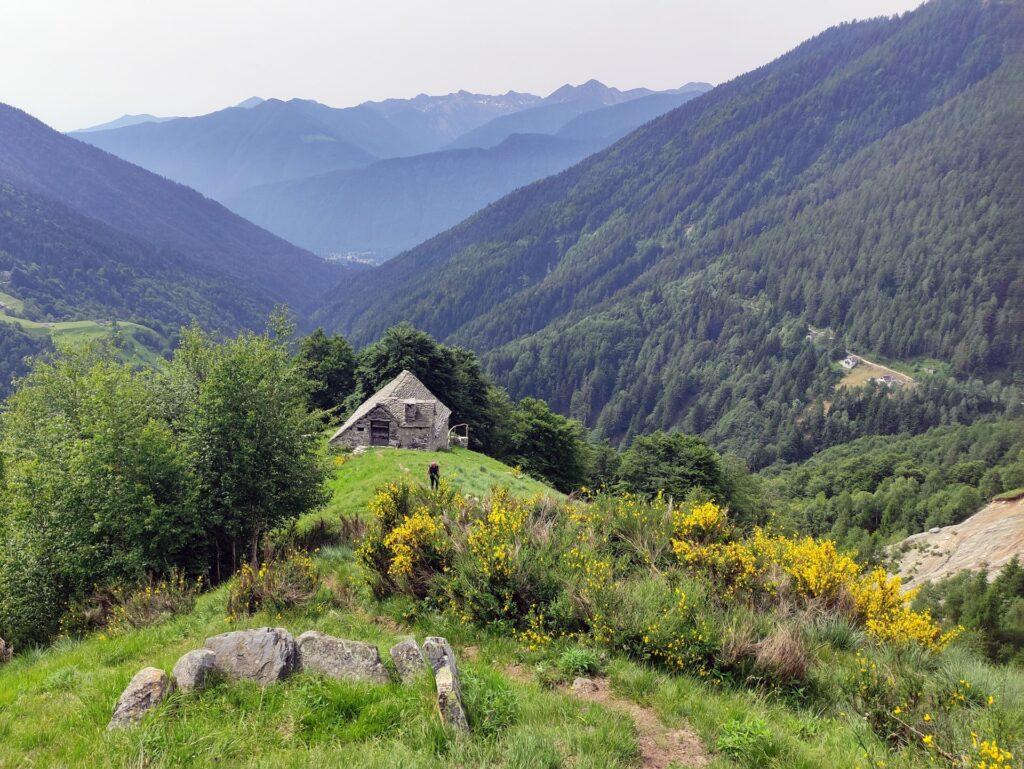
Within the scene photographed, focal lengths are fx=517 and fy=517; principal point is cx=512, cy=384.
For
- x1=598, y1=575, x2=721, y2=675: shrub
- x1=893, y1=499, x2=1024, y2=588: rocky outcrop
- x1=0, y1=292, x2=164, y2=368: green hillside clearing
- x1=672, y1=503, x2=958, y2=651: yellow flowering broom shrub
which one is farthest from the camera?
x1=0, y1=292, x2=164, y2=368: green hillside clearing

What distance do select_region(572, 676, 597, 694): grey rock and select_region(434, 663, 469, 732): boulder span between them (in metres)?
1.81

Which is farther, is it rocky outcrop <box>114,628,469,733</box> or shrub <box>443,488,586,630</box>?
shrub <box>443,488,586,630</box>

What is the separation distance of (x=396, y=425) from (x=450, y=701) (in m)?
35.8

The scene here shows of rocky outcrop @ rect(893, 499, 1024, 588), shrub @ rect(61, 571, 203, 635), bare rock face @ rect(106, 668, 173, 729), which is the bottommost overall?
rocky outcrop @ rect(893, 499, 1024, 588)

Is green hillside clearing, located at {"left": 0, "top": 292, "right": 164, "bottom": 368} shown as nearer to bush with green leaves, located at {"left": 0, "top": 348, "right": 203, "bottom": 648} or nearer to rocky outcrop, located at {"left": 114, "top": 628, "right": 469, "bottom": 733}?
bush with green leaves, located at {"left": 0, "top": 348, "right": 203, "bottom": 648}

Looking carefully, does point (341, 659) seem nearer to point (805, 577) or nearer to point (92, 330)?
point (805, 577)

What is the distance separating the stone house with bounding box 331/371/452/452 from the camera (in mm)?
40656

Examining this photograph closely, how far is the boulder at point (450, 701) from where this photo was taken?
19.1 feet

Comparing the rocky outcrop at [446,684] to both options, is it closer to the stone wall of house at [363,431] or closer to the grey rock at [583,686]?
the grey rock at [583,686]

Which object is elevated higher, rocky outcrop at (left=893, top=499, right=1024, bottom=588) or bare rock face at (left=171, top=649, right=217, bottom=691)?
bare rock face at (left=171, top=649, right=217, bottom=691)

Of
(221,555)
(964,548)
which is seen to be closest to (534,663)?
(221,555)

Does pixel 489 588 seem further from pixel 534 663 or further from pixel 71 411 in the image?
pixel 71 411

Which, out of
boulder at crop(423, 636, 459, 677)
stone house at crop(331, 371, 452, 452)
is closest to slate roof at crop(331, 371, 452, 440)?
stone house at crop(331, 371, 452, 452)

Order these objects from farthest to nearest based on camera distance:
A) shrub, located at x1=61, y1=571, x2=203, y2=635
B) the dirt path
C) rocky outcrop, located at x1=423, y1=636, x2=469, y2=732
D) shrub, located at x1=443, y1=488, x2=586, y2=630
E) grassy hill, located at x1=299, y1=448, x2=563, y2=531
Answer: grassy hill, located at x1=299, y1=448, x2=563, y2=531, shrub, located at x1=61, y1=571, x2=203, y2=635, shrub, located at x1=443, y1=488, x2=586, y2=630, rocky outcrop, located at x1=423, y1=636, x2=469, y2=732, the dirt path
